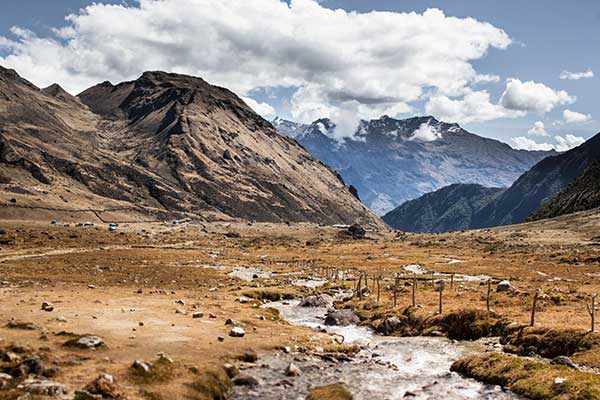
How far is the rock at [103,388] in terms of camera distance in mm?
23391

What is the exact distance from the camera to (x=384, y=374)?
106 ft

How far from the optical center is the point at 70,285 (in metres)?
62.1

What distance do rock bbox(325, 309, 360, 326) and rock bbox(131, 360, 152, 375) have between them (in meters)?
25.6

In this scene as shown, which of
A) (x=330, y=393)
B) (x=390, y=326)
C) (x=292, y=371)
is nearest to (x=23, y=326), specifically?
(x=292, y=371)

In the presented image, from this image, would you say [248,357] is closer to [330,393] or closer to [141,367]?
[330,393]

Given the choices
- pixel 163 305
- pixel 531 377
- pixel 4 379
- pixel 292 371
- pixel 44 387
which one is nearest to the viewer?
pixel 44 387

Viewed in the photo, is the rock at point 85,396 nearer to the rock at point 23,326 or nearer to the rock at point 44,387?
the rock at point 44,387

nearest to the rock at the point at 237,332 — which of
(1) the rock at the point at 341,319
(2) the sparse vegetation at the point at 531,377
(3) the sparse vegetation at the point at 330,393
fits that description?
Answer: (3) the sparse vegetation at the point at 330,393

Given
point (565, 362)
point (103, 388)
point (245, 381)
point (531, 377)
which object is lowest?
point (245, 381)

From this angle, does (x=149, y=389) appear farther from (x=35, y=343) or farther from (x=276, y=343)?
(x=276, y=343)

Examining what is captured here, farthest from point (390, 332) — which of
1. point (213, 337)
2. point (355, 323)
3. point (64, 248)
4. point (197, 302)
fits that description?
point (64, 248)

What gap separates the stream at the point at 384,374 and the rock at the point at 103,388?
676 centimetres

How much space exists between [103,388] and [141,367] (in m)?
3.42

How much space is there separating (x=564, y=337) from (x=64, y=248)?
127409 millimetres
